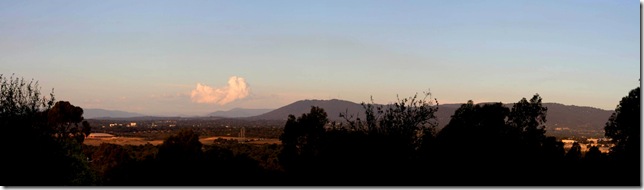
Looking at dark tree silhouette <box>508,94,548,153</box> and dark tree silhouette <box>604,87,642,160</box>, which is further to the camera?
dark tree silhouette <box>508,94,548,153</box>

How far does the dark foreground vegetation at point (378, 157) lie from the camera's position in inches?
491

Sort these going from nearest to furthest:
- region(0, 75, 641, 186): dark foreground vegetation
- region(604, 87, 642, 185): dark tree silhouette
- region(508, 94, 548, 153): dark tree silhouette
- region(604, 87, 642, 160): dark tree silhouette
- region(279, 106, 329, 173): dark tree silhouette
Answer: region(0, 75, 641, 186): dark foreground vegetation
region(604, 87, 642, 185): dark tree silhouette
region(604, 87, 642, 160): dark tree silhouette
region(508, 94, 548, 153): dark tree silhouette
region(279, 106, 329, 173): dark tree silhouette

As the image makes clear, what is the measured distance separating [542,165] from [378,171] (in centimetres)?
552

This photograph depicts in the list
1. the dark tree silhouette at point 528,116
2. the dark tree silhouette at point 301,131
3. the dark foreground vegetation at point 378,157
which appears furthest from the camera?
the dark tree silhouette at point 301,131

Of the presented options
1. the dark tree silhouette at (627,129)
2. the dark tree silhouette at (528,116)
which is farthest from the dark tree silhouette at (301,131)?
the dark tree silhouette at (627,129)

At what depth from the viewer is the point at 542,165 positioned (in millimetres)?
15727

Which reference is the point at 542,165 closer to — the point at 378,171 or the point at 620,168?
the point at 620,168

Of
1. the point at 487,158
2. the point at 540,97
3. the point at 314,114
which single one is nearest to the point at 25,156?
the point at 487,158

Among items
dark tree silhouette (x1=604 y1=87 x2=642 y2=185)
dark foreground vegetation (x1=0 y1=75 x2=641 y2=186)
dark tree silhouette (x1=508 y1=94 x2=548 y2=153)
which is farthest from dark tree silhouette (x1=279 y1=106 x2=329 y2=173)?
dark tree silhouette (x1=604 y1=87 x2=642 y2=185)

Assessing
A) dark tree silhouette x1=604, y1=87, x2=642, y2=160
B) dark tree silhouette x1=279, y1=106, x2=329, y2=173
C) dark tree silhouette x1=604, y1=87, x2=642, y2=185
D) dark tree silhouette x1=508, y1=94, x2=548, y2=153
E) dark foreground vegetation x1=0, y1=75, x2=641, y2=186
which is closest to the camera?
dark foreground vegetation x1=0, y1=75, x2=641, y2=186

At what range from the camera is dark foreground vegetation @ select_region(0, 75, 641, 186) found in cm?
1248

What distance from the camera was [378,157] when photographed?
13.5 m

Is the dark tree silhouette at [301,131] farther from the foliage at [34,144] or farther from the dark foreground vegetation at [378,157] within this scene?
the foliage at [34,144]

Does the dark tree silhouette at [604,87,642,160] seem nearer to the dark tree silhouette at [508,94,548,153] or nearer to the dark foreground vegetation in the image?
the dark foreground vegetation
